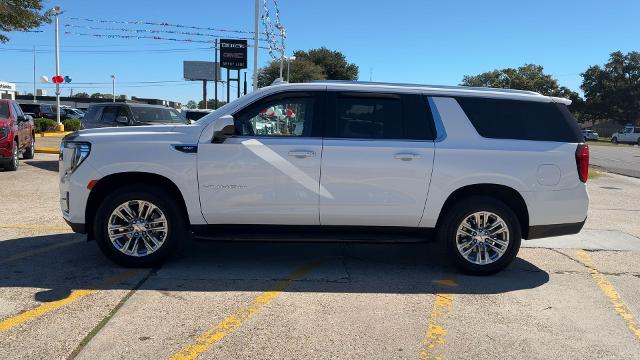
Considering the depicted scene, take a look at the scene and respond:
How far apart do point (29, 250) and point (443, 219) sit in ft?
15.0

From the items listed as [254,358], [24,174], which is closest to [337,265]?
[254,358]

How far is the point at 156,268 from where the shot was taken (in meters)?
5.45

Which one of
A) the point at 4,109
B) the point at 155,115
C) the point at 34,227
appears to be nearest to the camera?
the point at 34,227

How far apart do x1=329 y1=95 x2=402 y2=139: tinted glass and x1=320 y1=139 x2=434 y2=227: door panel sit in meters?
0.11

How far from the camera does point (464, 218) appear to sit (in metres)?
5.39

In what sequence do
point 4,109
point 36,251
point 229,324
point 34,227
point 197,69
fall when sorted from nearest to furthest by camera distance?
point 229,324
point 36,251
point 34,227
point 4,109
point 197,69

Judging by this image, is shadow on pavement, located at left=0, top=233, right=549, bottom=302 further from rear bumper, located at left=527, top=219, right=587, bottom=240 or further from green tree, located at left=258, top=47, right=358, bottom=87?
green tree, located at left=258, top=47, right=358, bottom=87

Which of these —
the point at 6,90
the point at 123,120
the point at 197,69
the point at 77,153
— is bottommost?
the point at 77,153

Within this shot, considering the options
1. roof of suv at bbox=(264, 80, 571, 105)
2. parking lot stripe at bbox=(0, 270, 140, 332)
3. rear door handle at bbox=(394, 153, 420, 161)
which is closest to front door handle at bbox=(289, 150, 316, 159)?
roof of suv at bbox=(264, 80, 571, 105)

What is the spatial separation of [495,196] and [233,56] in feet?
151

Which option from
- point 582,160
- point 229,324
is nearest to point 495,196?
point 582,160

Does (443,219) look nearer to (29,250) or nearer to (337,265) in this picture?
(337,265)

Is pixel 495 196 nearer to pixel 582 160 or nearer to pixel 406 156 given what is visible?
pixel 582 160

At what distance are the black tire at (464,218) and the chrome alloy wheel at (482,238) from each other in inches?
1.4
